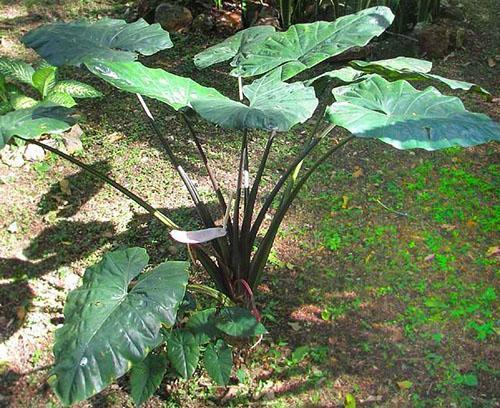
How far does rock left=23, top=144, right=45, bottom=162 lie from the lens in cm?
328

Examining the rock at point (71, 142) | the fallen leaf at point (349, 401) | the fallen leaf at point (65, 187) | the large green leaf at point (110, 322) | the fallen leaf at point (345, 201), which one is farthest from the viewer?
the rock at point (71, 142)

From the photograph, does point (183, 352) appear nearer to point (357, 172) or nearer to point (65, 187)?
point (65, 187)

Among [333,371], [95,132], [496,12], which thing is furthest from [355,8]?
[333,371]

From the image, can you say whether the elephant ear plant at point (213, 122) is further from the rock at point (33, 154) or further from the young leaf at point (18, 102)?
the rock at point (33, 154)

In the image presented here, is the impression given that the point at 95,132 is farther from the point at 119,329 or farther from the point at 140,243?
the point at 119,329

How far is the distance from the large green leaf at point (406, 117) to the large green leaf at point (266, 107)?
10 centimetres

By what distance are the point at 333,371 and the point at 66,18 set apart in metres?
3.68

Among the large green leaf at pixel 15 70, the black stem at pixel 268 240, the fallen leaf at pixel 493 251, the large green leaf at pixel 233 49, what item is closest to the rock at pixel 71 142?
the large green leaf at pixel 15 70

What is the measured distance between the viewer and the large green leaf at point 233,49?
7.32 feet

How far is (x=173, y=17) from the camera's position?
14.5ft

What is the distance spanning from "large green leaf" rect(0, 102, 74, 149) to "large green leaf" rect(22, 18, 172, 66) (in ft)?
0.59

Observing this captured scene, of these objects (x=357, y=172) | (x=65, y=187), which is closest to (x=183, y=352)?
(x=65, y=187)

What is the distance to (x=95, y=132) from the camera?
350cm

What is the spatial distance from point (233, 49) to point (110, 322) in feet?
3.96
